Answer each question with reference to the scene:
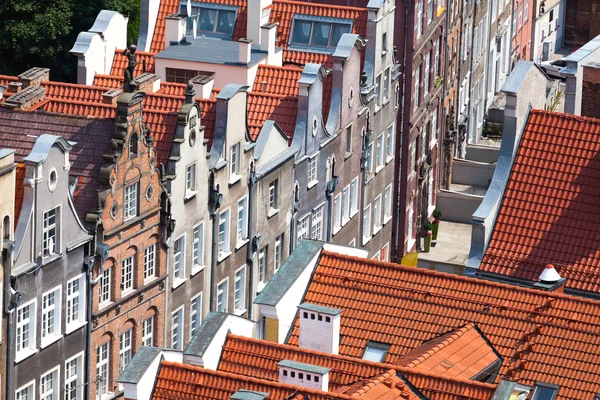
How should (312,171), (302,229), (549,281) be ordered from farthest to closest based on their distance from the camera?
(312,171)
(302,229)
(549,281)

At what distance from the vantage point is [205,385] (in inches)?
2026

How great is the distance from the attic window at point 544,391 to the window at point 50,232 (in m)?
18.2

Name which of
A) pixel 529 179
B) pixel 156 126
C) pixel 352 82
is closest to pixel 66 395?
pixel 156 126

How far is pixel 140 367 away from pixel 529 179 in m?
20.9

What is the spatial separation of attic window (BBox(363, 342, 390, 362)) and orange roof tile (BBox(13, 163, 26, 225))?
43.1 ft

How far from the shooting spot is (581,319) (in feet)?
190

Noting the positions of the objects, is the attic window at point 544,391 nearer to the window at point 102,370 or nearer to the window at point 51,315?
the window at point 51,315

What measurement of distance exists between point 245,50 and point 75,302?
79.4 ft

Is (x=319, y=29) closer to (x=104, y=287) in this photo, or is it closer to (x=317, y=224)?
(x=317, y=224)

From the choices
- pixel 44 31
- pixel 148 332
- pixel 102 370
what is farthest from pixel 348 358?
pixel 44 31

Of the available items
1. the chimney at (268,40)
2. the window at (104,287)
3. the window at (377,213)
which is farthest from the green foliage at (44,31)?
the window at (104,287)

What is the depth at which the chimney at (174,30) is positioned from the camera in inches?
3519

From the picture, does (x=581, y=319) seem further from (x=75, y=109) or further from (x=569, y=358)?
(x=75, y=109)

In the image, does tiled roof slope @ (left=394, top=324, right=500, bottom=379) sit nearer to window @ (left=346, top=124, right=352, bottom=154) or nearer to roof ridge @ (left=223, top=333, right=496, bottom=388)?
roof ridge @ (left=223, top=333, right=496, bottom=388)
